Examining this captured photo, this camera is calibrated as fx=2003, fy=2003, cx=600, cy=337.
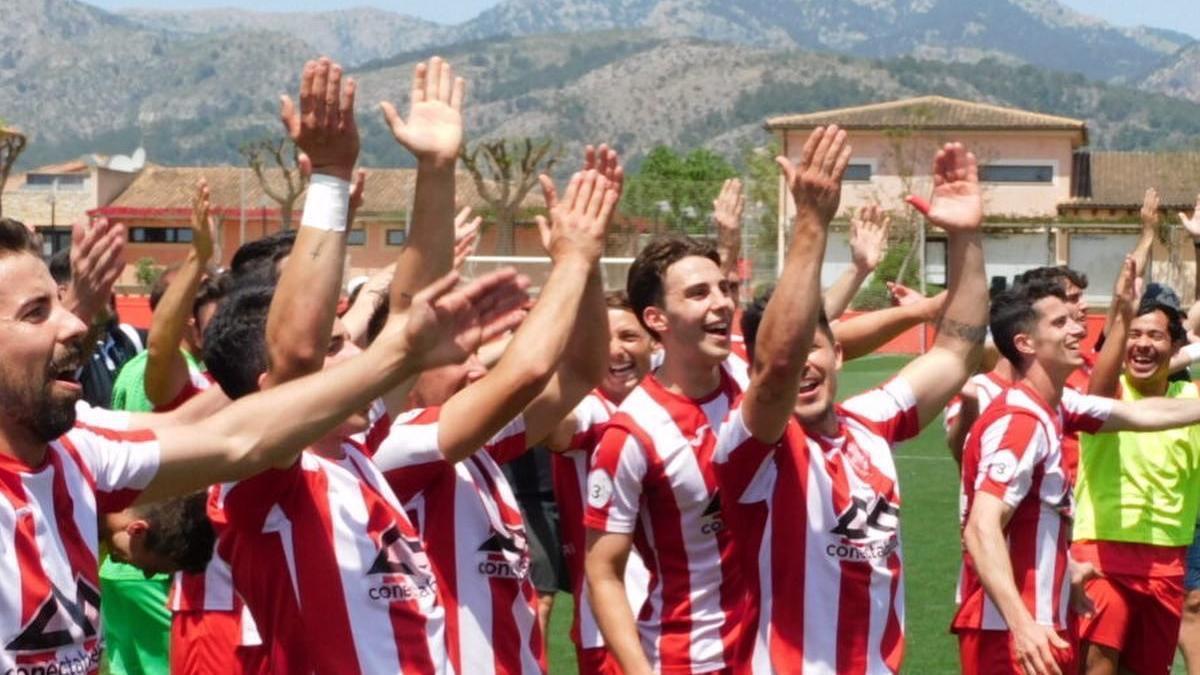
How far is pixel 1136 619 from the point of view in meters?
8.70

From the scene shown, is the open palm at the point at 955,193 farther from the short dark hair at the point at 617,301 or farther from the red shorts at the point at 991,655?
the short dark hair at the point at 617,301

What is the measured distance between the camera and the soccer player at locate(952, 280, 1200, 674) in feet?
22.4

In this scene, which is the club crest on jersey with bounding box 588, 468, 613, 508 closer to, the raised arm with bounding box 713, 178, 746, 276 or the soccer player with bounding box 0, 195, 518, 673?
the soccer player with bounding box 0, 195, 518, 673

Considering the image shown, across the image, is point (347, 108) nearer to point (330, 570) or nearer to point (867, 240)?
point (330, 570)

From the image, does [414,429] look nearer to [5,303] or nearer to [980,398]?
[5,303]

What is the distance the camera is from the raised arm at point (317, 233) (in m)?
4.37

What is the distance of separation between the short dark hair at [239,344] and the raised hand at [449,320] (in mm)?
687

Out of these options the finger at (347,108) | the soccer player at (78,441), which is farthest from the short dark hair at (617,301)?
the soccer player at (78,441)

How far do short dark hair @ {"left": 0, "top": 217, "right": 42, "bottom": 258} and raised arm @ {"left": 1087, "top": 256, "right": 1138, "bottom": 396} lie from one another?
202 inches

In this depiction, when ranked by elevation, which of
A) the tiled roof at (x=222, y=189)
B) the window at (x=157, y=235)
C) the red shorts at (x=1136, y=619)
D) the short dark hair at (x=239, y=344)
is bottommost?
the red shorts at (x=1136, y=619)

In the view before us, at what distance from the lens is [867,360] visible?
35.7 meters

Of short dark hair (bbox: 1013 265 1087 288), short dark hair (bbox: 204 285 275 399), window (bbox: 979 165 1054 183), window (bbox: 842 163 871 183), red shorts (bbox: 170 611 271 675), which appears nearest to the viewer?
short dark hair (bbox: 204 285 275 399)

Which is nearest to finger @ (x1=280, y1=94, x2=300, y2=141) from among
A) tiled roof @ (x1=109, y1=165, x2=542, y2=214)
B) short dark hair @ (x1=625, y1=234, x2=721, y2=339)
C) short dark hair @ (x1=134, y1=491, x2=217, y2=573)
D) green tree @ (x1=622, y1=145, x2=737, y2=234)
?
short dark hair @ (x1=134, y1=491, x2=217, y2=573)

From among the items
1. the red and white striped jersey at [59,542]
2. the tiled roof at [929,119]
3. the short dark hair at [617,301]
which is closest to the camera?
the red and white striped jersey at [59,542]
